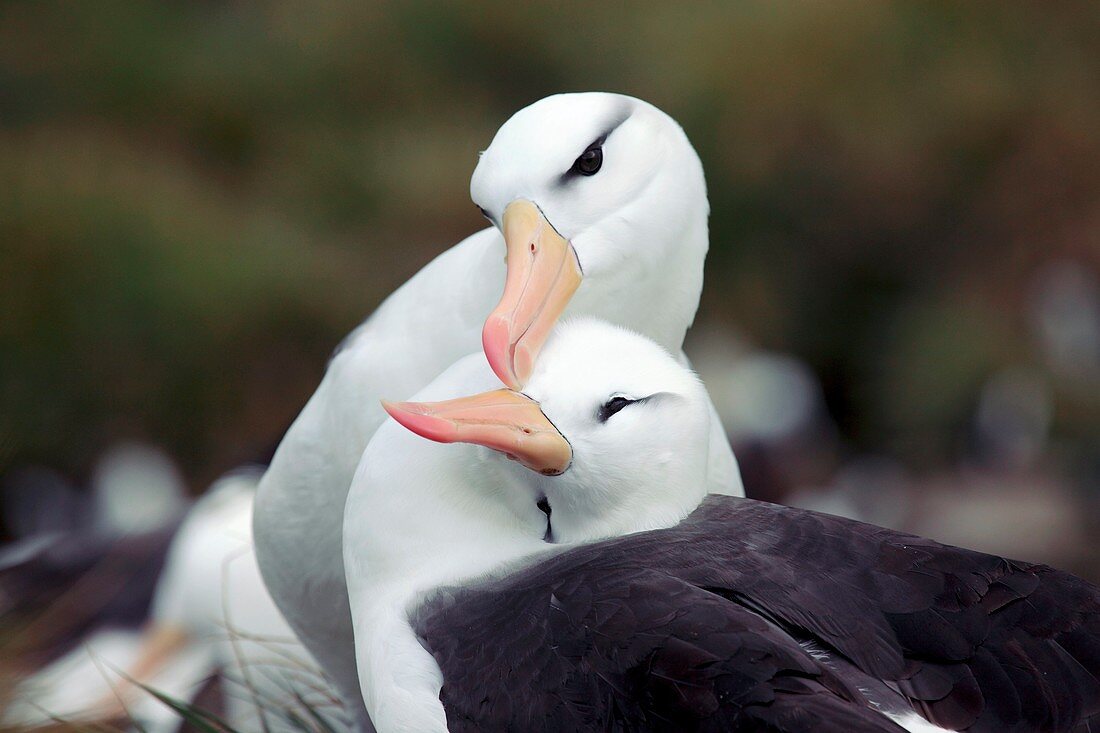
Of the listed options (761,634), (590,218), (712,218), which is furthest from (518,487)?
(712,218)

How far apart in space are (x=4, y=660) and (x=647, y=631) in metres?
2.36

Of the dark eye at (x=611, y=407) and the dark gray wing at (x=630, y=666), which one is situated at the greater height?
the dark eye at (x=611, y=407)

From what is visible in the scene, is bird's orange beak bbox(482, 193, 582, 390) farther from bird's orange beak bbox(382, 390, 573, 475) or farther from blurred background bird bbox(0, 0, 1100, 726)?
blurred background bird bbox(0, 0, 1100, 726)

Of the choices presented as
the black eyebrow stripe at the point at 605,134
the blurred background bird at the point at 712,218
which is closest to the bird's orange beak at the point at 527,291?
the black eyebrow stripe at the point at 605,134

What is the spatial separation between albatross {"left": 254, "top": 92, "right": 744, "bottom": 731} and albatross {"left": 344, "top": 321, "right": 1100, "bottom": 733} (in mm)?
191

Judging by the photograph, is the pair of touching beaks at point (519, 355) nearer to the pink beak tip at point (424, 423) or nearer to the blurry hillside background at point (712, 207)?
the pink beak tip at point (424, 423)

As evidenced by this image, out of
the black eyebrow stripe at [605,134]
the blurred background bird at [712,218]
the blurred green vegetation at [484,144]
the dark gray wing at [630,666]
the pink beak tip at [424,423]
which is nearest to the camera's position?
the dark gray wing at [630,666]

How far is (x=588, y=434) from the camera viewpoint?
8.98ft

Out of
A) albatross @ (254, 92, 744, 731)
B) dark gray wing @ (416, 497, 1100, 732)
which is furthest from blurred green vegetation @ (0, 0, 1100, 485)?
dark gray wing @ (416, 497, 1100, 732)

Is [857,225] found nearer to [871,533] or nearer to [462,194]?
[462,194]

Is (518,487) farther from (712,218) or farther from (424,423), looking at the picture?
(712,218)

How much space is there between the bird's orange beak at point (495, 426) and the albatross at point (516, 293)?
3.1 inches

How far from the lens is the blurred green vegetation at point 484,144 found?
28.0ft

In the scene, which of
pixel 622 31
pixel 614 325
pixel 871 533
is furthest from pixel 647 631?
pixel 622 31
